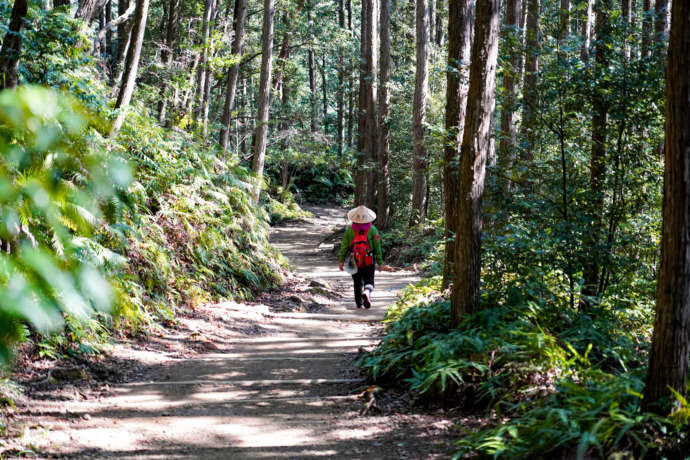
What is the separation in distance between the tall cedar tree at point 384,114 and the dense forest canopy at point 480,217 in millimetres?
6352

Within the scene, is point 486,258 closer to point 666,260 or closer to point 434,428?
point 434,428

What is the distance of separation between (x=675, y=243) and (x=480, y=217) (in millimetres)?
2818

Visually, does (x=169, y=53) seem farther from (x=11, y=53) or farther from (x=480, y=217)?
(x=480, y=217)

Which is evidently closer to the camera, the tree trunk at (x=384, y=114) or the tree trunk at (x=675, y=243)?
the tree trunk at (x=675, y=243)

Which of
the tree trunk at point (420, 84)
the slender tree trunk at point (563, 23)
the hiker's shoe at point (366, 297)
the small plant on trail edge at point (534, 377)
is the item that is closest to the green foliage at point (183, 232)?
the hiker's shoe at point (366, 297)

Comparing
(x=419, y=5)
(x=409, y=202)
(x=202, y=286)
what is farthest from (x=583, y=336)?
(x=409, y=202)

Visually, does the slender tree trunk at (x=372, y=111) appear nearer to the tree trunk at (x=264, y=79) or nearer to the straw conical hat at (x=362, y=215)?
the tree trunk at (x=264, y=79)

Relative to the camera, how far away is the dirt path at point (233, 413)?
188 inches

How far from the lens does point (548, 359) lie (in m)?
5.41

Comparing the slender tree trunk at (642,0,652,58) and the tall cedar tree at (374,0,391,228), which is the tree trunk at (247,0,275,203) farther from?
the slender tree trunk at (642,0,652,58)

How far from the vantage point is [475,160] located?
664 cm

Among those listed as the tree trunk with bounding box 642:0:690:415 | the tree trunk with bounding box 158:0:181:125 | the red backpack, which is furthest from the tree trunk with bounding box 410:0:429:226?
the tree trunk with bounding box 642:0:690:415

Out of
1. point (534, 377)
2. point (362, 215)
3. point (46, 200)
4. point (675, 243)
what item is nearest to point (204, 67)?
point (362, 215)

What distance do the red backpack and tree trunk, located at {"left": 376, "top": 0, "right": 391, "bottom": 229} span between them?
12.2 m
